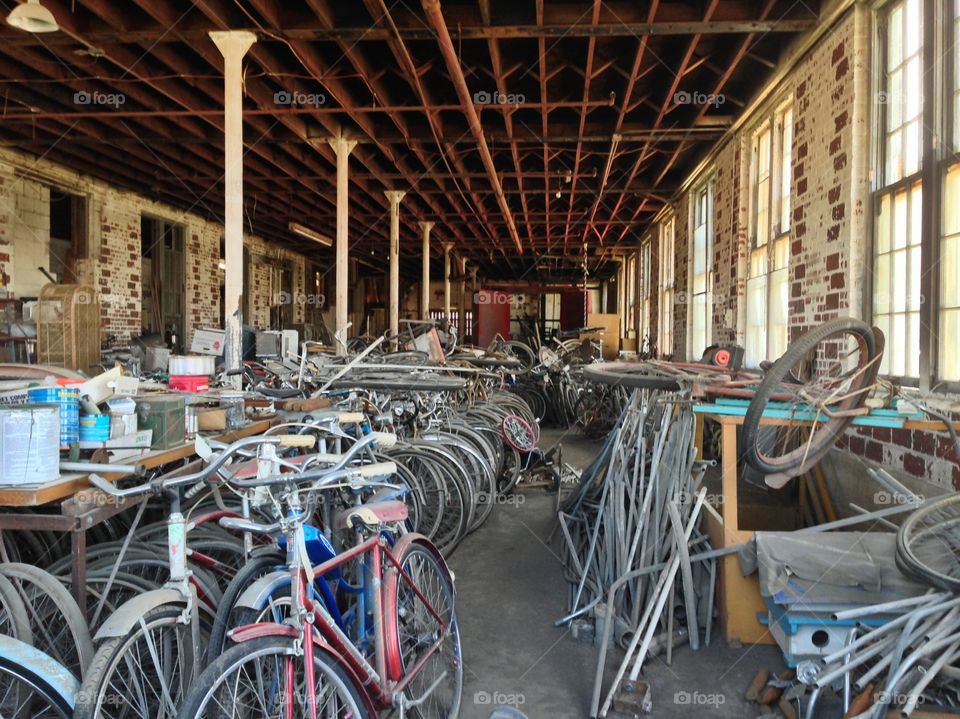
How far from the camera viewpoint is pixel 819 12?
195 inches

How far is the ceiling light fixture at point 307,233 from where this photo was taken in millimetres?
13077

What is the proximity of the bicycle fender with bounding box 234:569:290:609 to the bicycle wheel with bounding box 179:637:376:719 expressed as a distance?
0.15 metres

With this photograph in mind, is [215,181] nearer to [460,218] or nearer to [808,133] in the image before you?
[460,218]

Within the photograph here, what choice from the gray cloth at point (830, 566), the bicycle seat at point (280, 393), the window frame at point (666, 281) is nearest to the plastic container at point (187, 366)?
the bicycle seat at point (280, 393)

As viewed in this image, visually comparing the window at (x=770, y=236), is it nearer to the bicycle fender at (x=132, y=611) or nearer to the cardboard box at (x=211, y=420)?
the cardboard box at (x=211, y=420)

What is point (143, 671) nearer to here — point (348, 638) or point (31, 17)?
point (348, 638)

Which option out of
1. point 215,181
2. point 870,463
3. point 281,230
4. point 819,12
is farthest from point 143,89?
point 281,230

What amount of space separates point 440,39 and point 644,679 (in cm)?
469

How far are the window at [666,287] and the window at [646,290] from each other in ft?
3.74

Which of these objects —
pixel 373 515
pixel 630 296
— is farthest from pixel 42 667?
pixel 630 296

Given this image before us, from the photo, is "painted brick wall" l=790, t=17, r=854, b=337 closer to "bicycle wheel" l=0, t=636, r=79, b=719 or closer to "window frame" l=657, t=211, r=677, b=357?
"bicycle wheel" l=0, t=636, r=79, b=719

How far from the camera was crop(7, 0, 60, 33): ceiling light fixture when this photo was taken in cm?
407

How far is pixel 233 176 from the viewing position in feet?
19.2

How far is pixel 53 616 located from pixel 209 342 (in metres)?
5.01
